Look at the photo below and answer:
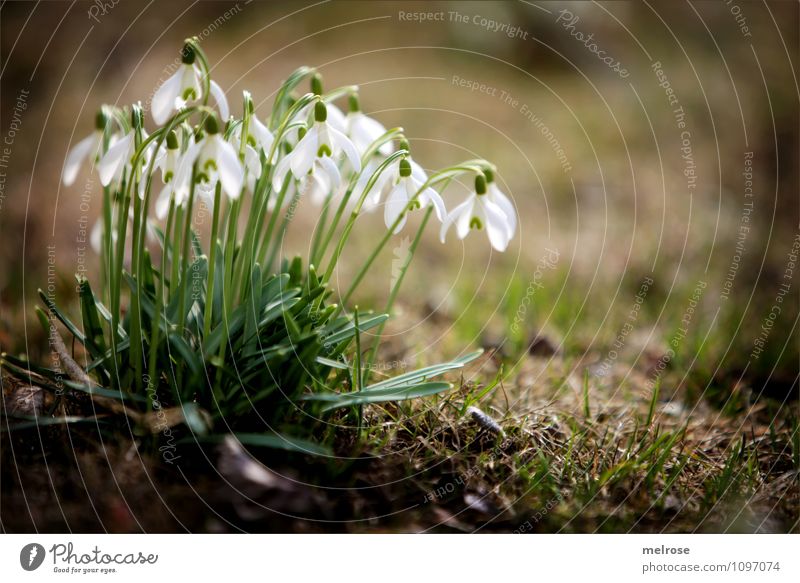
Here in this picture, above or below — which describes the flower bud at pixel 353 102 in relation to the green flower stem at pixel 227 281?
above

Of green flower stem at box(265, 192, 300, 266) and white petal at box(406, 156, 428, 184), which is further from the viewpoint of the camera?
green flower stem at box(265, 192, 300, 266)

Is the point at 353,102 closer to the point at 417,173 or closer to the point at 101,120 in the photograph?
the point at 417,173

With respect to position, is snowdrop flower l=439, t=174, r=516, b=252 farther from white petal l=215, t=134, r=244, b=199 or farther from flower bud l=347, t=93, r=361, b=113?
white petal l=215, t=134, r=244, b=199

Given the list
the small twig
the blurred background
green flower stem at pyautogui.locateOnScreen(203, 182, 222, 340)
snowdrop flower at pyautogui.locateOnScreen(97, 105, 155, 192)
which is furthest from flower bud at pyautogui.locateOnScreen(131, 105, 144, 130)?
the blurred background

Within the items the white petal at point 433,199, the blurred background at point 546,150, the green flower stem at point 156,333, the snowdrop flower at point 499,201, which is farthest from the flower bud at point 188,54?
the blurred background at point 546,150

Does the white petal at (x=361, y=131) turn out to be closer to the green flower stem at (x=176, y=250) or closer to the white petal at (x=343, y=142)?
the white petal at (x=343, y=142)

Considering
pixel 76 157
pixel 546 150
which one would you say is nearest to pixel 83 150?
pixel 76 157
